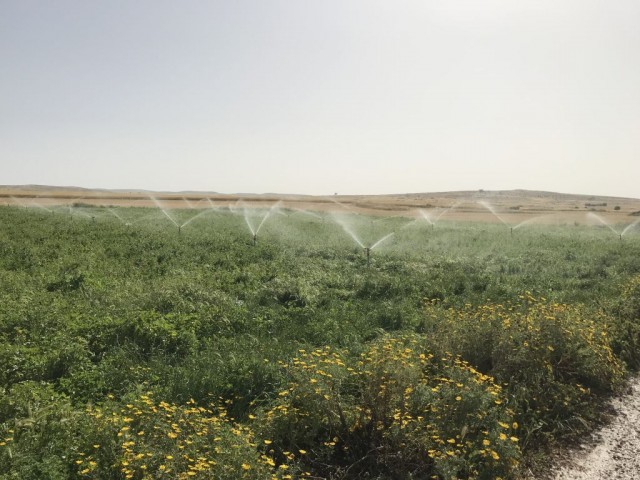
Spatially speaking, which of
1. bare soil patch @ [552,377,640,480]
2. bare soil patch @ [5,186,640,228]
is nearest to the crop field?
bare soil patch @ [552,377,640,480]

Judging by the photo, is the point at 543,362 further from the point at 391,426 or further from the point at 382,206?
the point at 382,206

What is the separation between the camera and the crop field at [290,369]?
4.99 metres

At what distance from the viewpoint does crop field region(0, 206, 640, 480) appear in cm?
499

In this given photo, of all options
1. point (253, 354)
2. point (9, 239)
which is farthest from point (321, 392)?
point (9, 239)

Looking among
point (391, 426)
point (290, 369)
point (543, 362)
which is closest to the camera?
point (391, 426)

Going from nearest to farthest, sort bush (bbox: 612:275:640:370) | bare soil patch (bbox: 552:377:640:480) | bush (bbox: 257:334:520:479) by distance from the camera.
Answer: bush (bbox: 257:334:520:479)
bare soil patch (bbox: 552:377:640:480)
bush (bbox: 612:275:640:370)

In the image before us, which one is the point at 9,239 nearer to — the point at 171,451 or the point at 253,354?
the point at 253,354

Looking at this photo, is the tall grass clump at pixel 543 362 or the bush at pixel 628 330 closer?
the tall grass clump at pixel 543 362

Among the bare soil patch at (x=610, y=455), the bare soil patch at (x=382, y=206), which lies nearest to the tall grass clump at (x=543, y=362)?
the bare soil patch at (x=610, y=455)

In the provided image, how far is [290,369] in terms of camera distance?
6.39 metres

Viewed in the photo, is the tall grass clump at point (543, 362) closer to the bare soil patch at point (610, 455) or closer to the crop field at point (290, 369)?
the crop field at point (290, 369)

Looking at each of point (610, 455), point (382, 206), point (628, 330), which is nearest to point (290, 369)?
point (610, 455)

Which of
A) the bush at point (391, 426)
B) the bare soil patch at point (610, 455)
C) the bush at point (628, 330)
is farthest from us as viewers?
the bush at point (628, 330)

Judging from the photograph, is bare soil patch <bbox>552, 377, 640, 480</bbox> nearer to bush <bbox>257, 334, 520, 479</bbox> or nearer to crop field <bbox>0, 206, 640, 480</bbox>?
crop field <bbox>0, 206, 640, 480</bbox>
